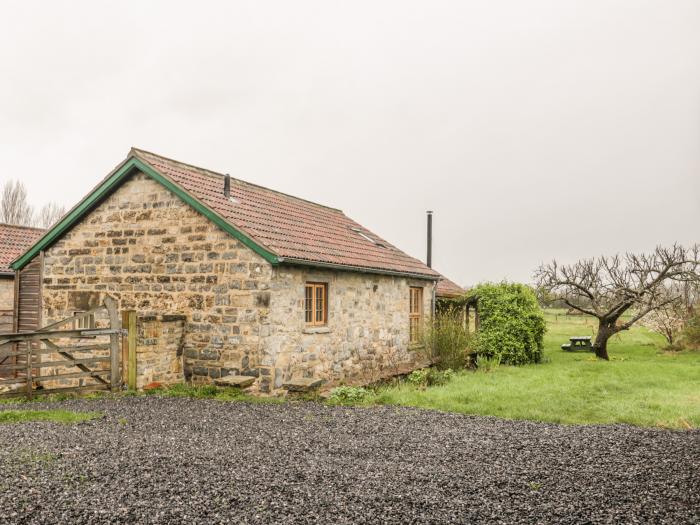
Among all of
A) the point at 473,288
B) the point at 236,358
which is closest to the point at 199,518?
the point at 236,358

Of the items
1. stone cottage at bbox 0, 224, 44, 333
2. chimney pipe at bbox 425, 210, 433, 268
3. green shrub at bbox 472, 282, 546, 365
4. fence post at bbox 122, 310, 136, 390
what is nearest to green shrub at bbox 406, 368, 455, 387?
green shrub at bbox 472, 282, 546, 365

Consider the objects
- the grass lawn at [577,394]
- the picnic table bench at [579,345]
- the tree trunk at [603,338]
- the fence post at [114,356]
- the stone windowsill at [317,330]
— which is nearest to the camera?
the grass lawn at [577,394]

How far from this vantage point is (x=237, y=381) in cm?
1092

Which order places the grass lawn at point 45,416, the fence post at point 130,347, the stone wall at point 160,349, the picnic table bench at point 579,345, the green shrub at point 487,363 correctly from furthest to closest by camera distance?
the picnic table bench at point 579,345 < the green shrub at point 487,363 < the stone wall at point 160,349 < the fence post at point 130,347 < the grass lawn at point 45,416

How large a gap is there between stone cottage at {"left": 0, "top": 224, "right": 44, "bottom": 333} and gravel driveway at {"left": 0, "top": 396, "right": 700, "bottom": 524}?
11.9 metres

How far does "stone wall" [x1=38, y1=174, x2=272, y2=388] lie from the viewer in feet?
37.9

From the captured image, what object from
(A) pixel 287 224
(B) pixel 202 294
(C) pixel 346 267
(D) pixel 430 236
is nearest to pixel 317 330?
(C) pixel 346 267

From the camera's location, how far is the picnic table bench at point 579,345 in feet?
73.2

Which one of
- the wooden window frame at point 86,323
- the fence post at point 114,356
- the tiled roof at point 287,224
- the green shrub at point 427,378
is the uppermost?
the tiled roof at point 287,224

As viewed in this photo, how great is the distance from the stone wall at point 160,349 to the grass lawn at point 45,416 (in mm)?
2103

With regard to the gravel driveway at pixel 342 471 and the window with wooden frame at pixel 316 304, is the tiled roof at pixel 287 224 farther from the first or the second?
the gravel driveway at pixel 342 471

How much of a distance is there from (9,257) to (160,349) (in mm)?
12372

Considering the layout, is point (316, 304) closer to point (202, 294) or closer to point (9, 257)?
point (202, 294)

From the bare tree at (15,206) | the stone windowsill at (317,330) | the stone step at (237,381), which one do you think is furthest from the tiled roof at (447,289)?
the bare tree at (15,206)
